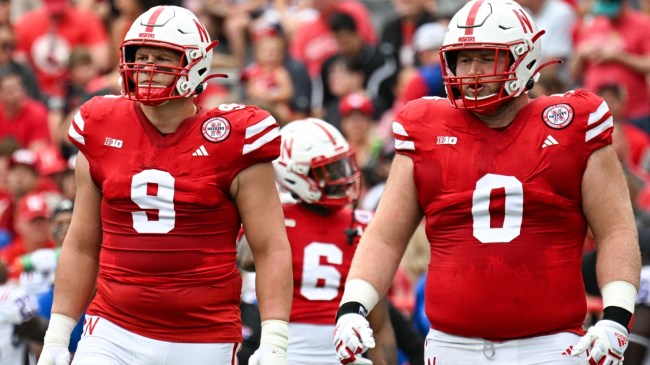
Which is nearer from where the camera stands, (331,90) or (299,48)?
(331,90)

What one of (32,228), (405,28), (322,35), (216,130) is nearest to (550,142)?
(216,130)

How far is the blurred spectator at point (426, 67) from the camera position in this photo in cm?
1122

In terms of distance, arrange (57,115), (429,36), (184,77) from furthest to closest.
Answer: (57,115) < (429,36) < (184,77)

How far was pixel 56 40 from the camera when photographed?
13219 mm

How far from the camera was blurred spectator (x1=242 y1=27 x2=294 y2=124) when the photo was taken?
12.4m

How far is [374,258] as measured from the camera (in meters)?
5.16

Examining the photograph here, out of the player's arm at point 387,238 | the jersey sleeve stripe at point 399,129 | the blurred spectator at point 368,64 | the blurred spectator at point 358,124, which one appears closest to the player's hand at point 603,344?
the player's arm at point 387,238

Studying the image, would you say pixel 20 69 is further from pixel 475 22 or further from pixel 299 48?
pixel 475 22

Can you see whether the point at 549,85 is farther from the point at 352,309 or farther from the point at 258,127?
the point at 352,309

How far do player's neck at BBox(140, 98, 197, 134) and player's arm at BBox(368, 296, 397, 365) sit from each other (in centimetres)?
143

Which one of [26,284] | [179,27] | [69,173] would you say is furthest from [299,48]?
[179,27]

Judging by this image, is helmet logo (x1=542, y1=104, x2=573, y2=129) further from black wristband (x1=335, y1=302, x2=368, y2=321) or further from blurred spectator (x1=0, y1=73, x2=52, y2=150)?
blurred spectator (x1=0, y1=73, x2=52, y2=150)

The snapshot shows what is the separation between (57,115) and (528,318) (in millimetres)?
8361

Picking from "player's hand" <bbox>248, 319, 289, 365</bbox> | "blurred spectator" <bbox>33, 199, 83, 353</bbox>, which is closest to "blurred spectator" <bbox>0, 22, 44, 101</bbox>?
"blurred spectator" <bbox>33, 199, 83, 353</bbox>
